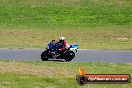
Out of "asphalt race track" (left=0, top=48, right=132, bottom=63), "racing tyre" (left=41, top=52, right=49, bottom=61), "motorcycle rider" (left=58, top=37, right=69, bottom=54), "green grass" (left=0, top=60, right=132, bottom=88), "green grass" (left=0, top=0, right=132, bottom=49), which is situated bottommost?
"green grass" (left=0, top=0, right=132, bottom=49)

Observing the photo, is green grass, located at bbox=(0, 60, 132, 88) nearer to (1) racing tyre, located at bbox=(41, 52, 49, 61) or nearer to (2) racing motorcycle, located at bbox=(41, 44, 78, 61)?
(2) racing motorcycle, located at bbox=(41, 44, 78, 61)

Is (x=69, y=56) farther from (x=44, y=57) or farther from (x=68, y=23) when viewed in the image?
(x=68, y=23)

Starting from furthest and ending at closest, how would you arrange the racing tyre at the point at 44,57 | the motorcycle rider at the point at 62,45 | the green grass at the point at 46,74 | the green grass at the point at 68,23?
the green grass at the point at 68,23
the racing tyre at the point at 44,57
the motorcycle rider at the point at 62,45
the green grass at the point at 46,74

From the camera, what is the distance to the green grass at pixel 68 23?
33.7 m

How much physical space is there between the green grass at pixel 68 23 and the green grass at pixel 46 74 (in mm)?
11716

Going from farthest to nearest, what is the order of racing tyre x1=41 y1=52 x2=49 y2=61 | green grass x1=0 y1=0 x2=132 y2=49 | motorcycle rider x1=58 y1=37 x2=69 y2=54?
green grass x1=0 y1=0 x2=132 y2=49 → racing tyre x1=41 y1=52 x2=49 y2=61 → motorcycle rider x1=58 y1=37 x2=69 y2=54

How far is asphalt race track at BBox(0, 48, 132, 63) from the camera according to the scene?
73.4ft

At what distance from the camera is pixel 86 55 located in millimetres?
24734

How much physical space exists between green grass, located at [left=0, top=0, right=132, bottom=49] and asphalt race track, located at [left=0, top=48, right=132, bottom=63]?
9.39ft

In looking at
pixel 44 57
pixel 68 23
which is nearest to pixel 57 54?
pixel 44 57

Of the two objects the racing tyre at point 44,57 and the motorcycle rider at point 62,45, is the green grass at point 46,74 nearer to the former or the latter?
the motorcycle rider at point 62,45

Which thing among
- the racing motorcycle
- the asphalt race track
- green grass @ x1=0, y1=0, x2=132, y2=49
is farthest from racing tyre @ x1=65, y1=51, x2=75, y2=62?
green grass @ x1=0, y1=0, x2=132, y2=49

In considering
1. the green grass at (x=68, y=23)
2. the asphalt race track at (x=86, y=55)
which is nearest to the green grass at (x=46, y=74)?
the asphalt race track at (x=86, y=55)

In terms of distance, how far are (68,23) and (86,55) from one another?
2010 cm
